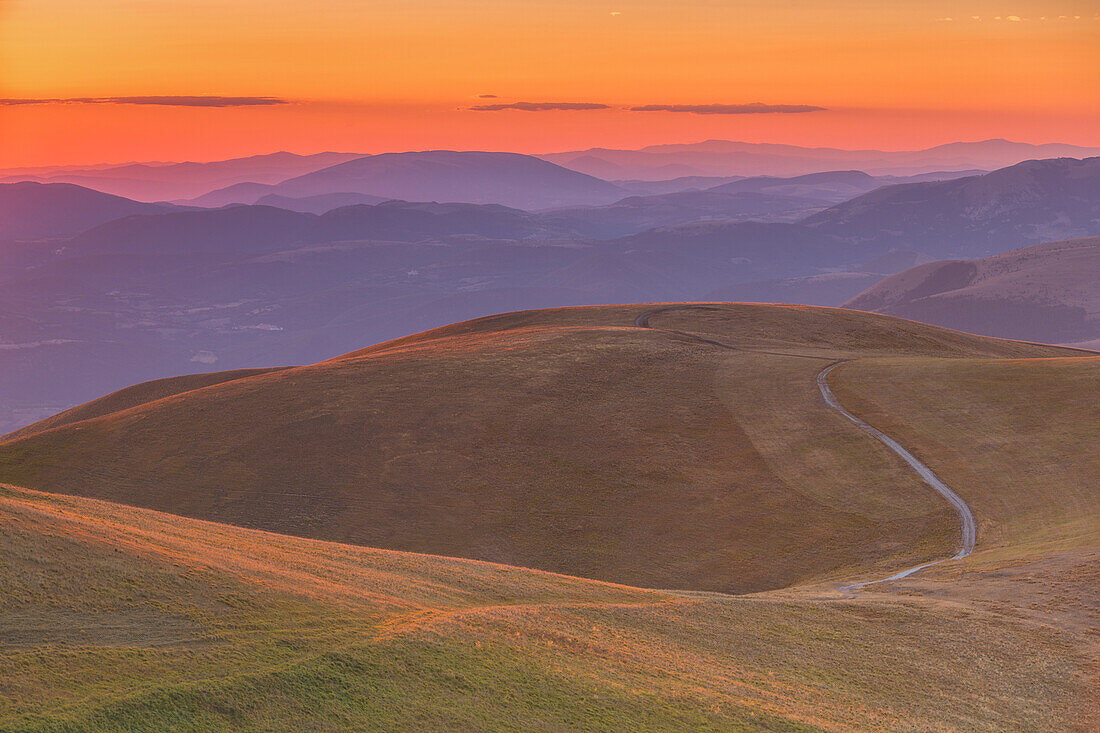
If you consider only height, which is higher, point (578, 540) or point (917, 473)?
point (917, 473)

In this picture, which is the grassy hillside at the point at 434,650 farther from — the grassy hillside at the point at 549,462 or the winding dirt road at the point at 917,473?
the grassy hillside at the point at 549,462

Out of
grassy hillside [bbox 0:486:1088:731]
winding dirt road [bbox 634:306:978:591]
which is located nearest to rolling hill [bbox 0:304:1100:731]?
grassy hillside [bbox 0:486:1088:731]

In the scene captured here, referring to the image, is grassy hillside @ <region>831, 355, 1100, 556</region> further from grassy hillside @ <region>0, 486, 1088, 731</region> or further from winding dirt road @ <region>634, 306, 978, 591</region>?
grassy hillside @ <region>0, 486, 1088, 731</region>

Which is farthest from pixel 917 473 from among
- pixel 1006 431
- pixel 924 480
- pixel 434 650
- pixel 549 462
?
pixel 434 650

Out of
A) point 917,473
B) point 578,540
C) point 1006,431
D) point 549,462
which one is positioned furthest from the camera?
point 549,462

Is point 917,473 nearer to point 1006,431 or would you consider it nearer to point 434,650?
point 1006,431

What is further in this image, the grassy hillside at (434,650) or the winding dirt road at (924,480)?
the winding dirt road at (924,480)

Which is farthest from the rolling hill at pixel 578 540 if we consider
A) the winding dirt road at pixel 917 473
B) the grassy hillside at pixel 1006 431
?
the winding dirt road at pixel 917 473
